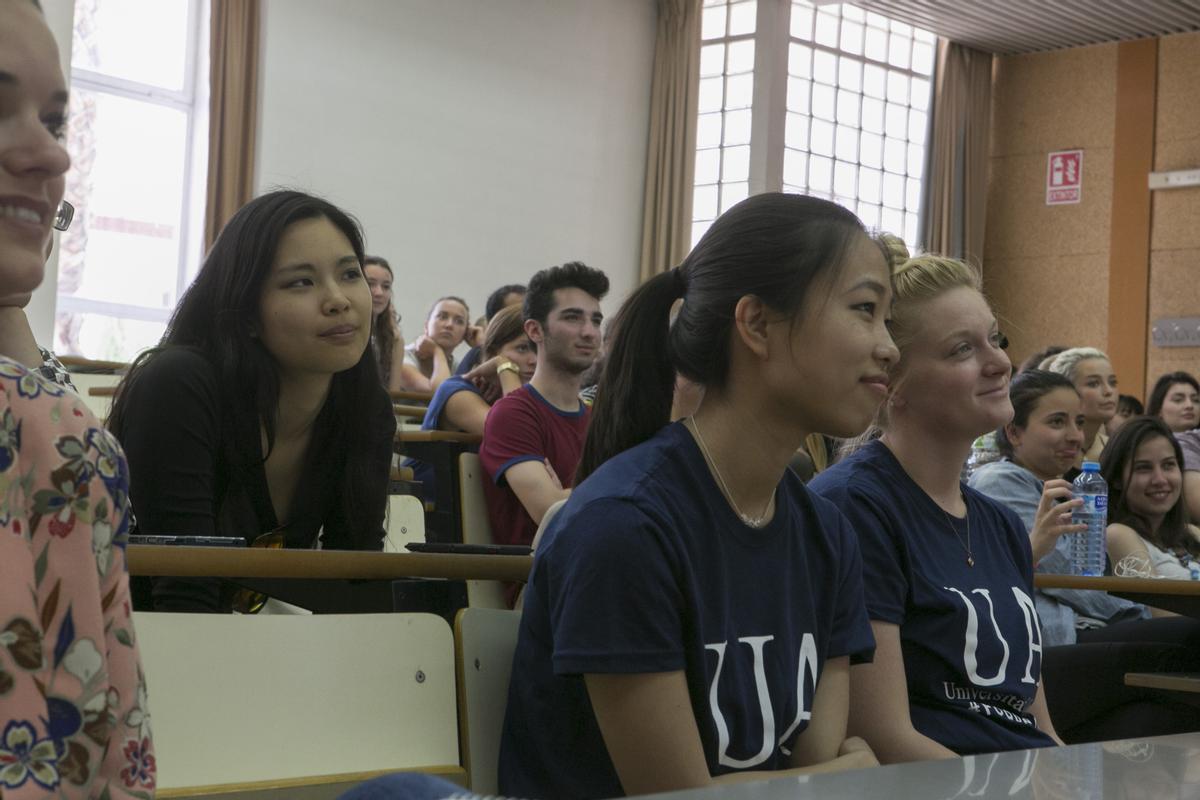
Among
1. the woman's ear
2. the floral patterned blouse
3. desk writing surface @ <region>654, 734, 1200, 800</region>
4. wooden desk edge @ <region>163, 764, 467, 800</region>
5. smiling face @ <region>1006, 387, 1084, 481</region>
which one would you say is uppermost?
the woman's ear

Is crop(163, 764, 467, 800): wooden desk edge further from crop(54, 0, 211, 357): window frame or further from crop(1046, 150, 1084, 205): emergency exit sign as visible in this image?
crop(1046, 150, 1084, 205): emergency exit sign

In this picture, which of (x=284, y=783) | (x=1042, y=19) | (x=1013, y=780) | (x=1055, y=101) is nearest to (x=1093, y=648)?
(x=284, y=783)

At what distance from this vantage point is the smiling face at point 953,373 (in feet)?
6.41

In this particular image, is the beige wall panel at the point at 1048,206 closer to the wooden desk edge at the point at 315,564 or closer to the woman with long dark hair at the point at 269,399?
the woman with long dark hair at the point at 269,399

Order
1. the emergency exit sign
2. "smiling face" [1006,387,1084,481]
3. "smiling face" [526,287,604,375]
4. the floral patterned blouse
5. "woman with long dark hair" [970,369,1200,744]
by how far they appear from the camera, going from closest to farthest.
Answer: the floral patterned blouse → "woman with long dark hair" [970,369,1200,744] → "smiling face" [1006,387,1084,481] → "smiling face" [526,287,604,375] → the emergency exit sign

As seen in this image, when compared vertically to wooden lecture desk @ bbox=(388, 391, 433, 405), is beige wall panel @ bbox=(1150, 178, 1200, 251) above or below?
above

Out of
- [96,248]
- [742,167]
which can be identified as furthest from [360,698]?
[742,167]

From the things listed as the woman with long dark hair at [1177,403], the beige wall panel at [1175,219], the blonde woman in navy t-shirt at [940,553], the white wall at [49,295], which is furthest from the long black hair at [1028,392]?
the beige wall panel at [1175,219]

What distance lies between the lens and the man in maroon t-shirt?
11.0 feet

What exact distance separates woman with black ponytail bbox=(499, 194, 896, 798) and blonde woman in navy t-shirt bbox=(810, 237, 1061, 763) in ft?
0.43

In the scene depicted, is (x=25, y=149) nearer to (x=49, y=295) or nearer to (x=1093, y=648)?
(x=1093, y=648)

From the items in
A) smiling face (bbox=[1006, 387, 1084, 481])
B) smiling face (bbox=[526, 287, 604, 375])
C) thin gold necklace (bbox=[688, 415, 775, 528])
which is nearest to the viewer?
thin gold necklace (bbox=[688, 415, 775, 528])

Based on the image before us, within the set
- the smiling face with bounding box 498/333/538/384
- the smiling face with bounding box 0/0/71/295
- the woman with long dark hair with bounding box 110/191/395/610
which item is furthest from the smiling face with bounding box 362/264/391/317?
the smiling face with bounding box 0/0/71/295

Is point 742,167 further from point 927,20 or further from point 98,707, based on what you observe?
point 98,707
